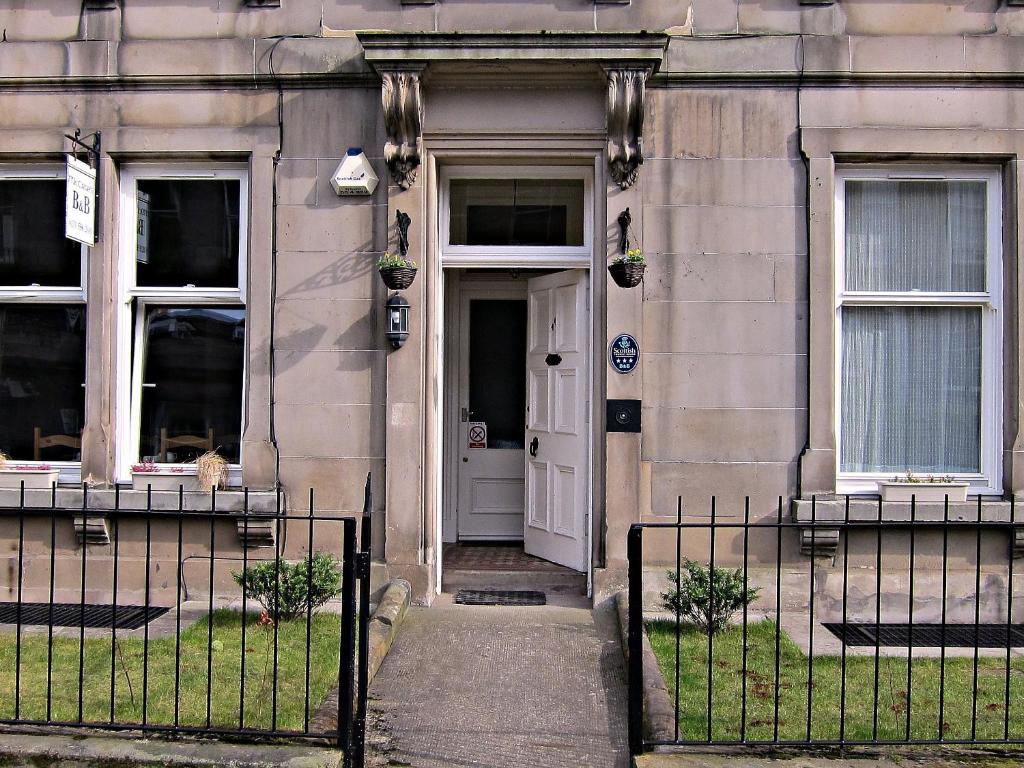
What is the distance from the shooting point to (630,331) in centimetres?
675

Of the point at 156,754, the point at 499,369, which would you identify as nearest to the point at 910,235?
the point at 499,369

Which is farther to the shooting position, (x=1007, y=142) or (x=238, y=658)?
(x=1007, y=142)

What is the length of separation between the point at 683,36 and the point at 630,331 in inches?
90.6

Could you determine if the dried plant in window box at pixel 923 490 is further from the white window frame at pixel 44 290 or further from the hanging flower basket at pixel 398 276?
the white window frame at pixel 44 290

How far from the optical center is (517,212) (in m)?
7.33

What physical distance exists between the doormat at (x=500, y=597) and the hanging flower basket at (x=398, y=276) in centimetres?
245

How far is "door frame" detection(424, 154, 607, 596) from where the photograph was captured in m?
6.87

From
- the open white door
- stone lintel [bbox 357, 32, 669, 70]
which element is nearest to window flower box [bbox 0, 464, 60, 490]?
the open white door

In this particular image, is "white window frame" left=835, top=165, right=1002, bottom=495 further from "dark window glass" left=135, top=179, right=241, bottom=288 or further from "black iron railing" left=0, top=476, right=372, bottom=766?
"dark window glass" left=135, top=179, right=241, bottom=288

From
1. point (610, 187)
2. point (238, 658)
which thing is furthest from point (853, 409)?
point (238, 658)

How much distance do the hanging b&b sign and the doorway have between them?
3261mm

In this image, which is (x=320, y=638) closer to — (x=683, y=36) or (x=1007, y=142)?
(x=683, y=36)

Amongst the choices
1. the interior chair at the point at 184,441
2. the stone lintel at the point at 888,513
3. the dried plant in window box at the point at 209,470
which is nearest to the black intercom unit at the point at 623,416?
the stone lintel at the point at 888,513

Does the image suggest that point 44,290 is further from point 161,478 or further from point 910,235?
point 910,235
